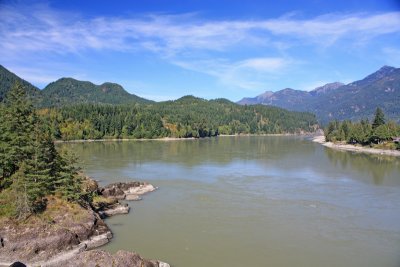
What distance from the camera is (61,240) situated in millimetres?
25938

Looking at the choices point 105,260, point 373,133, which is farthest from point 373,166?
point 105,260

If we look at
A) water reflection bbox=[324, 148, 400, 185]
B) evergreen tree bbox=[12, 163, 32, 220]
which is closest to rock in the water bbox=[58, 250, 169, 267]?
evergreen tree bbox=[12, 163, 32, 220]

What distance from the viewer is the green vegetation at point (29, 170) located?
28.3 metres

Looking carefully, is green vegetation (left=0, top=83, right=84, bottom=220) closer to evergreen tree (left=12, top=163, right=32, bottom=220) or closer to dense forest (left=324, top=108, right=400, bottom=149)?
evergreen tree (left=12, top=163, right=32, bottom=220)

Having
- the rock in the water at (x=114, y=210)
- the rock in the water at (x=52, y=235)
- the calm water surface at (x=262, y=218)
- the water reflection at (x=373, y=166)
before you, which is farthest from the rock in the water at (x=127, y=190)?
the water reflection at (x=373, y=166)

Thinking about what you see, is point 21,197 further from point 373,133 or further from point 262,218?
point 373,133

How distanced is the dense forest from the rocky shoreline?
8575 cm

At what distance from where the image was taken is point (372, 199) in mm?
42250

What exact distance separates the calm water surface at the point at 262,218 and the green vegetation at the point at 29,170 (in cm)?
524

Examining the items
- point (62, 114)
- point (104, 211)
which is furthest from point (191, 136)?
point (104, 211)

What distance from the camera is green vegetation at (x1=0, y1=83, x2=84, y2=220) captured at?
92.9 feet

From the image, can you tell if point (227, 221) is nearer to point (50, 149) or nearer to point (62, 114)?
point (50, 149)

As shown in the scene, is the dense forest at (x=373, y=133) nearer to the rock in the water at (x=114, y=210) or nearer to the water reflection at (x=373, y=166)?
the water reflection at (x=373, y=166)

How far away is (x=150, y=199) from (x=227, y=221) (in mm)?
11505
